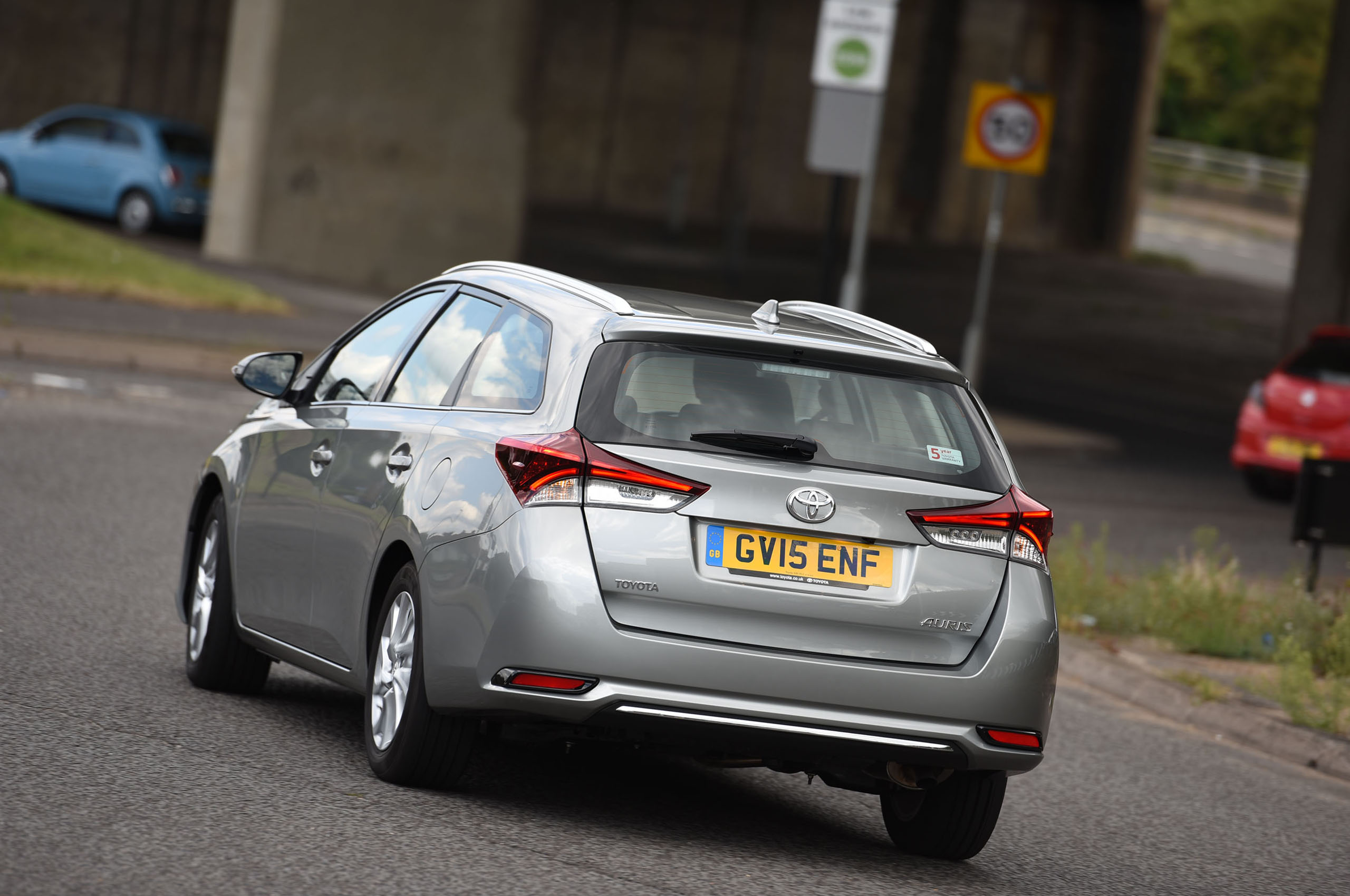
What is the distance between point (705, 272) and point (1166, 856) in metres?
36.4

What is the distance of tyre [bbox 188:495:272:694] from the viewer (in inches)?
295

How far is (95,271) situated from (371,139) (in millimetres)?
7793

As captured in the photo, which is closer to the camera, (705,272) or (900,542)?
(900,542)

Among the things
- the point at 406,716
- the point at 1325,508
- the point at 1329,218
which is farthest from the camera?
the point at 1329,218

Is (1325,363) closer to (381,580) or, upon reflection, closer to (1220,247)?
(381,580)

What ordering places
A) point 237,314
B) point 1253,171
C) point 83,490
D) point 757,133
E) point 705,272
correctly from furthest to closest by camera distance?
point 1253,171 < point 757,133 < point 705,272 < point 237,314 < point 83,490

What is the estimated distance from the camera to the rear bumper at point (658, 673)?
18.3 ft

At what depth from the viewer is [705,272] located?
4294 centimetres

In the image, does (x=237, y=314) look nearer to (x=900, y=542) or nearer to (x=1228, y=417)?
(x=1228, y=417)

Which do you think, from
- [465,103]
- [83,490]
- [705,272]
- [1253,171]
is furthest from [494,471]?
[1253,171]

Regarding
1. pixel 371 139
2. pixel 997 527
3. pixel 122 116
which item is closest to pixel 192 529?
pixel 997 527

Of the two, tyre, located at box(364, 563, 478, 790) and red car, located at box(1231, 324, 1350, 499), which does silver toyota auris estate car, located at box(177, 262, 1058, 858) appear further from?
red car, located at box(1231, 324, 1350, 499)

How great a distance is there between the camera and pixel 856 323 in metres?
6.78

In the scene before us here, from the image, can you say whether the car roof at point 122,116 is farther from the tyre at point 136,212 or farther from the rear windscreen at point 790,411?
the rear windscreen at point 790,411
